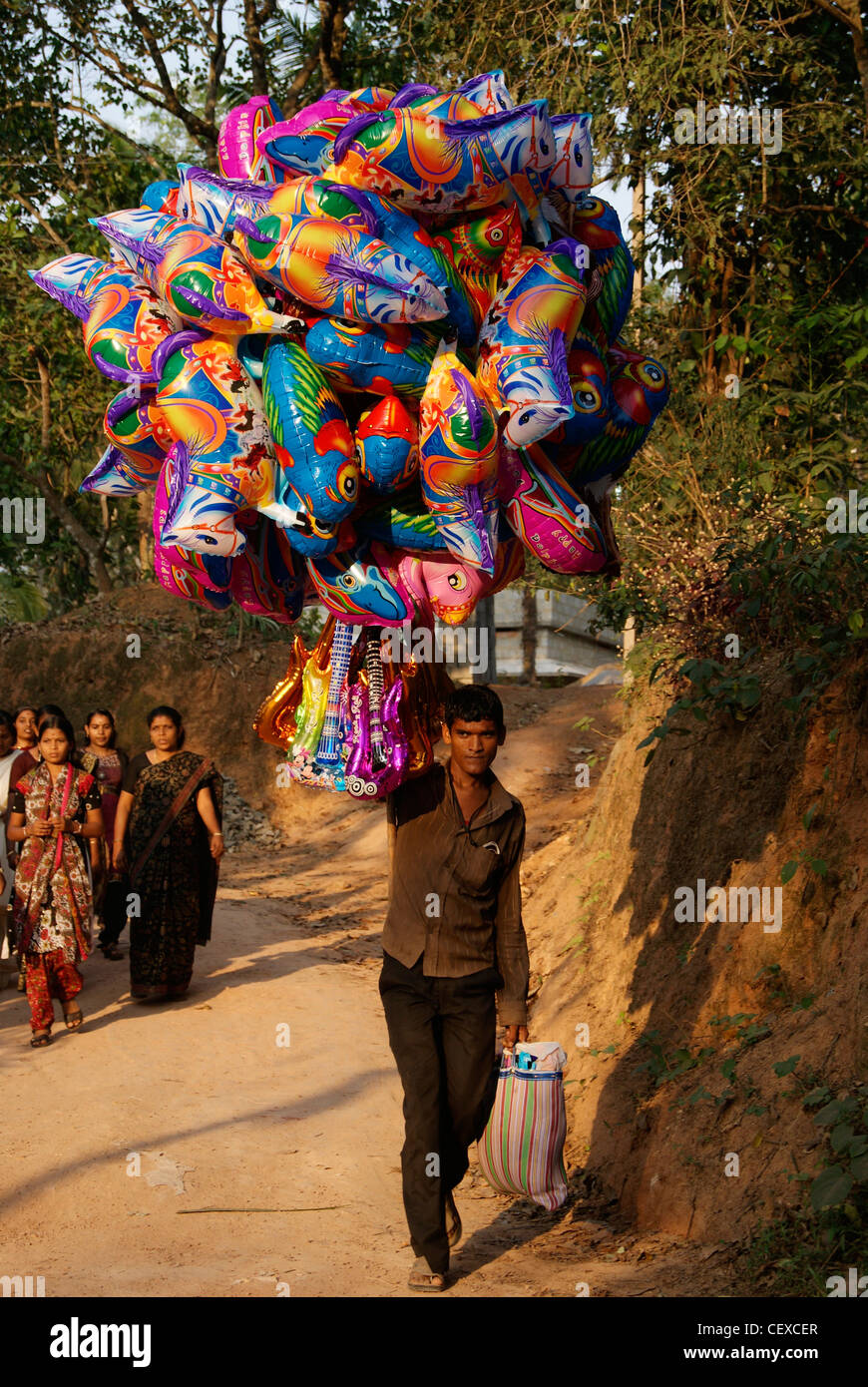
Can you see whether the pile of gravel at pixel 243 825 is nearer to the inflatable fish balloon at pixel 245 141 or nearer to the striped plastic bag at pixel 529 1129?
the striped plastic bag at pixel 529 1129

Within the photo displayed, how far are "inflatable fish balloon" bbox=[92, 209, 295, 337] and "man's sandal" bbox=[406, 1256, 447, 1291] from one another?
3.21 m

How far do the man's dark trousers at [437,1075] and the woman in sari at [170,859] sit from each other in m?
3.69

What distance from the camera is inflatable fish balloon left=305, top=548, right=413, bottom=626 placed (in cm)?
436

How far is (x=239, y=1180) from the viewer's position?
5.91 m

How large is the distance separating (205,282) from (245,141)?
0.78m

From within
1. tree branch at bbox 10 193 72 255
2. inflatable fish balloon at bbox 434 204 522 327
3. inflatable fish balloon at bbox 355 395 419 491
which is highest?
tree branch at bbox 10 193 72 255

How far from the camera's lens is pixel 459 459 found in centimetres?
396

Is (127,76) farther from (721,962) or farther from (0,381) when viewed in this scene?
(721,962)

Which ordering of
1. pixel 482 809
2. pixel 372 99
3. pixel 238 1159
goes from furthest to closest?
pixel 238 1159 → pixel 482 809 → pixel 372 99

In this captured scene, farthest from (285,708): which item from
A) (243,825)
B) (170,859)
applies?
(243,825)

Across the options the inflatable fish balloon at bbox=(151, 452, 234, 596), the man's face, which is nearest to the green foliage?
the man's face

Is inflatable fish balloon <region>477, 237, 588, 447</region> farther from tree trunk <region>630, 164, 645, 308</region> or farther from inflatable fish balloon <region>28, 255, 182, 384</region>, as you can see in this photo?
tree trunk <region>630, 164, 645, 308</region>

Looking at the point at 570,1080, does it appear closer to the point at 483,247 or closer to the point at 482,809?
the point at 482,809

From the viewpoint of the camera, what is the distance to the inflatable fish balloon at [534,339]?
3.99m
